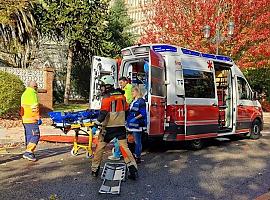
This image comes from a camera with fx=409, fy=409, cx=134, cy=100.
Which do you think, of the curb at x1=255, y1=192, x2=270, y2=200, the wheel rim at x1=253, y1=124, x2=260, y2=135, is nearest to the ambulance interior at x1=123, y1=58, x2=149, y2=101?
the wheel rim at x1=253, y1=124, x2=260, y2=135

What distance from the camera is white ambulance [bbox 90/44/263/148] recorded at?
9.37 metres

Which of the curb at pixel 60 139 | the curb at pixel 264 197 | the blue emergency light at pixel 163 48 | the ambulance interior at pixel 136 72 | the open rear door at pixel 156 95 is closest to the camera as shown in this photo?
the curb at pixel 264 197

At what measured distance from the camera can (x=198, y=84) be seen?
10328mm

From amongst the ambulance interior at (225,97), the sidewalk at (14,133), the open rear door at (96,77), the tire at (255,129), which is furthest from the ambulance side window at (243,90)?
the sidewalk at (14,133)

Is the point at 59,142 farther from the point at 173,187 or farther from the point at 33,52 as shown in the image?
the point at 33,52

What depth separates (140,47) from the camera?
999 cm

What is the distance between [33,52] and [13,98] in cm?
1038

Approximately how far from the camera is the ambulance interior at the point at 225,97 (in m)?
11.7

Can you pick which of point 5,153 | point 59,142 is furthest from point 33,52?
point 5,153

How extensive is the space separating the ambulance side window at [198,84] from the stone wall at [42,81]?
984 cm

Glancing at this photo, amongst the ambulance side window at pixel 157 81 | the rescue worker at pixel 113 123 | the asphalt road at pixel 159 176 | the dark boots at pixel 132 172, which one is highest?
the ambulance side window at pixel 157 81

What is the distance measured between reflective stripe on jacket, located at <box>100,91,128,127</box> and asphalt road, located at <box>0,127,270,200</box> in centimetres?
103

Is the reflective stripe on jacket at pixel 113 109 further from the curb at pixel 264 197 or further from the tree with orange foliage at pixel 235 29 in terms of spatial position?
the tree with orange foliage at pixel 235 29

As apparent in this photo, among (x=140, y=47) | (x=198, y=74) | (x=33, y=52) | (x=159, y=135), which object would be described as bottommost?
(x=159, y=135)
